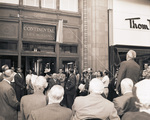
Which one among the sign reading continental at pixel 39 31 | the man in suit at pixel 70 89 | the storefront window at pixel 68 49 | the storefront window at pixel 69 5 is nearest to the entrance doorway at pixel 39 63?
the storefront window at pixel 68 49

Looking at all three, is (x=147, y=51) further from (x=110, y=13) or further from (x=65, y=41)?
→ (x=65, y=41)

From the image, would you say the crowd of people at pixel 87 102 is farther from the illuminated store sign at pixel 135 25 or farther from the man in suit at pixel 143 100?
the illuminated store sign at pixel 135 25

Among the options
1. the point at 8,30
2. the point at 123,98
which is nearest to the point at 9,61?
the point at 8,30

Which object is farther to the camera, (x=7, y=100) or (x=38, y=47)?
(x=38, y=47)

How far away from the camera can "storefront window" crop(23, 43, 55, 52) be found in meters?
12.4

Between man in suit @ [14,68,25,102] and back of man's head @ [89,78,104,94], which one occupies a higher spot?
back of man's head @ [89,78,104,94]

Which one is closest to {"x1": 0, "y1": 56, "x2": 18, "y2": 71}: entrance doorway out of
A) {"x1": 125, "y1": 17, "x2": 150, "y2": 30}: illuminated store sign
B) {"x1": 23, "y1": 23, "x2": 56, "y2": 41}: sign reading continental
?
{"x1": 23, "y1": 23, "x2": 56, "y2": 41}: sign reading continental

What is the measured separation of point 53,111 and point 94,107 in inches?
23.2

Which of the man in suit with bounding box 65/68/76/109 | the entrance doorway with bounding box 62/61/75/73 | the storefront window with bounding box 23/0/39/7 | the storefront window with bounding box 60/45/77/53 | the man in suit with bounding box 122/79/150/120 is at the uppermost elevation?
the storefront window with bounding box 23/0/39/7

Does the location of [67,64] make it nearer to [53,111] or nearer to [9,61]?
[9,61]

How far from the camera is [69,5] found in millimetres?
13688

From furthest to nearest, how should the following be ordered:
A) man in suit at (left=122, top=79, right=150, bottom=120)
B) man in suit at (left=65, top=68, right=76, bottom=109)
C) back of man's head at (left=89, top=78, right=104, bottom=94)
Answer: man in suit at (left=65, top=68, right=76, bottom=109) < back of man's head at (left=89, top=78, right=104, bottom=94) < man in suit at (left=122, top=79, right=150, bottom=120)

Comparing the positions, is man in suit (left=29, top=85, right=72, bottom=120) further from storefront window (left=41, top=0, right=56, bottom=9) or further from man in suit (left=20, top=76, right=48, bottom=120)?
storefront window (left=41, top=0, right=56, bottom=9)

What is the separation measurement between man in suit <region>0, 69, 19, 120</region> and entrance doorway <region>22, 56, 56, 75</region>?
7384 millimetres
